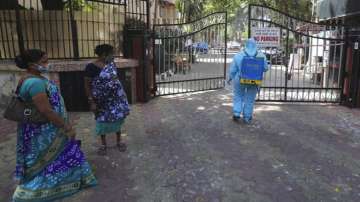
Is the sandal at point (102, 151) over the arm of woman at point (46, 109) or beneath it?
beneath

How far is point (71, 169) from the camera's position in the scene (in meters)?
3.37

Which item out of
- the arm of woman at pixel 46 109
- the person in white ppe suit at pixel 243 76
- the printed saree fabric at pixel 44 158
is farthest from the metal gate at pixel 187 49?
the arm of woman at pixel 46 109

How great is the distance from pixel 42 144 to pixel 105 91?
130 cm

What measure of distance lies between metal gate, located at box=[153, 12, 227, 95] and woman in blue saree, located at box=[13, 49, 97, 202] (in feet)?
18.0

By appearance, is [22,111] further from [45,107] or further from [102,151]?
[102,151]

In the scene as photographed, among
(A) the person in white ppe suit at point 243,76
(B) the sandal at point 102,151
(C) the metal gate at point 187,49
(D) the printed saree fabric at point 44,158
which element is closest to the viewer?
Answer: (D) the printed saree fabric at point 44,158

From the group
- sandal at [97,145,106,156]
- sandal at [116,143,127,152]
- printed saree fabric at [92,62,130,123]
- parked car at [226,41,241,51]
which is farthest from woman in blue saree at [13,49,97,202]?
parked car at [226,41,241,51]

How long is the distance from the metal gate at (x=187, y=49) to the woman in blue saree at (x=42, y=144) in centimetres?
550

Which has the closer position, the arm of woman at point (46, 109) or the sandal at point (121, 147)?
the arm of woman at point (46, 109)

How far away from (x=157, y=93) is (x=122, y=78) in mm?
1660

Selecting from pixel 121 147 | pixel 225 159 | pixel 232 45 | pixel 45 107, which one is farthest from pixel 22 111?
pixel 232 45

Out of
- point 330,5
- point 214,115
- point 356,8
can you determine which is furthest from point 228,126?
point 330,5

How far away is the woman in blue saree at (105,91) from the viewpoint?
4191 mm

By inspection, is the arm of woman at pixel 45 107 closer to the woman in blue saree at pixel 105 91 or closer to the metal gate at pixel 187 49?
the woman in blue saree at pixel 105 91
